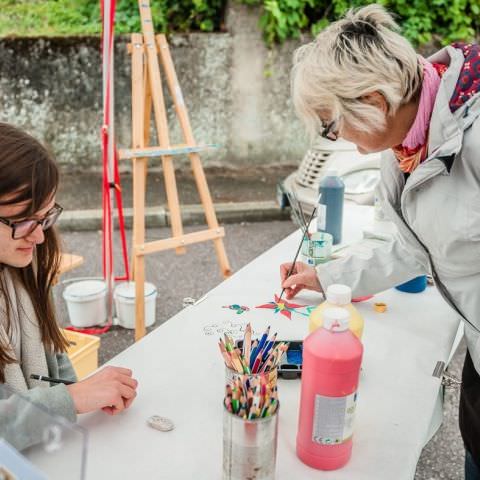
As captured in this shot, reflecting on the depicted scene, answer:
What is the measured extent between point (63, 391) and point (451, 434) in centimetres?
188

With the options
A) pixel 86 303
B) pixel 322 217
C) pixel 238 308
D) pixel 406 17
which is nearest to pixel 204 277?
pixel 86 303

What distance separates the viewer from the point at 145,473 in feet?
3.43

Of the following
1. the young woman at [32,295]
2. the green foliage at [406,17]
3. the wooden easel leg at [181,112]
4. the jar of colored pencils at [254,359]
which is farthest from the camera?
the green foliage at [406,17]

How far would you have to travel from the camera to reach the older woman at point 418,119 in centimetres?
118

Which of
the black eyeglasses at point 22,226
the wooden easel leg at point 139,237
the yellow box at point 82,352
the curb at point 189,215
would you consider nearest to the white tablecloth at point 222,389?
the black eyeglasses at point 22,226

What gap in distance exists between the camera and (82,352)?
2320 mm

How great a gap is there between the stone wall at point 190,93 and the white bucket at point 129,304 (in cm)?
290

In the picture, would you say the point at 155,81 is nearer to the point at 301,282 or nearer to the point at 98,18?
the point at 301,282

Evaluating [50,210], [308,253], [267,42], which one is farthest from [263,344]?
[267,42]

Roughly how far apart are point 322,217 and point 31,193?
4.12 feet

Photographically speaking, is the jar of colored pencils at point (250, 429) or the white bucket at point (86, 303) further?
the white bucket at point (86, 303)

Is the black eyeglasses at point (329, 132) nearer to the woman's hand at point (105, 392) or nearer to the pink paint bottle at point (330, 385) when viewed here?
the pink paint bottle at point (330, 385)

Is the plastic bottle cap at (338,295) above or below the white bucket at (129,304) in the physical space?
above

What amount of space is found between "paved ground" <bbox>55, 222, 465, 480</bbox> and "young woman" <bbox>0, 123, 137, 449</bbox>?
5.08 ft
